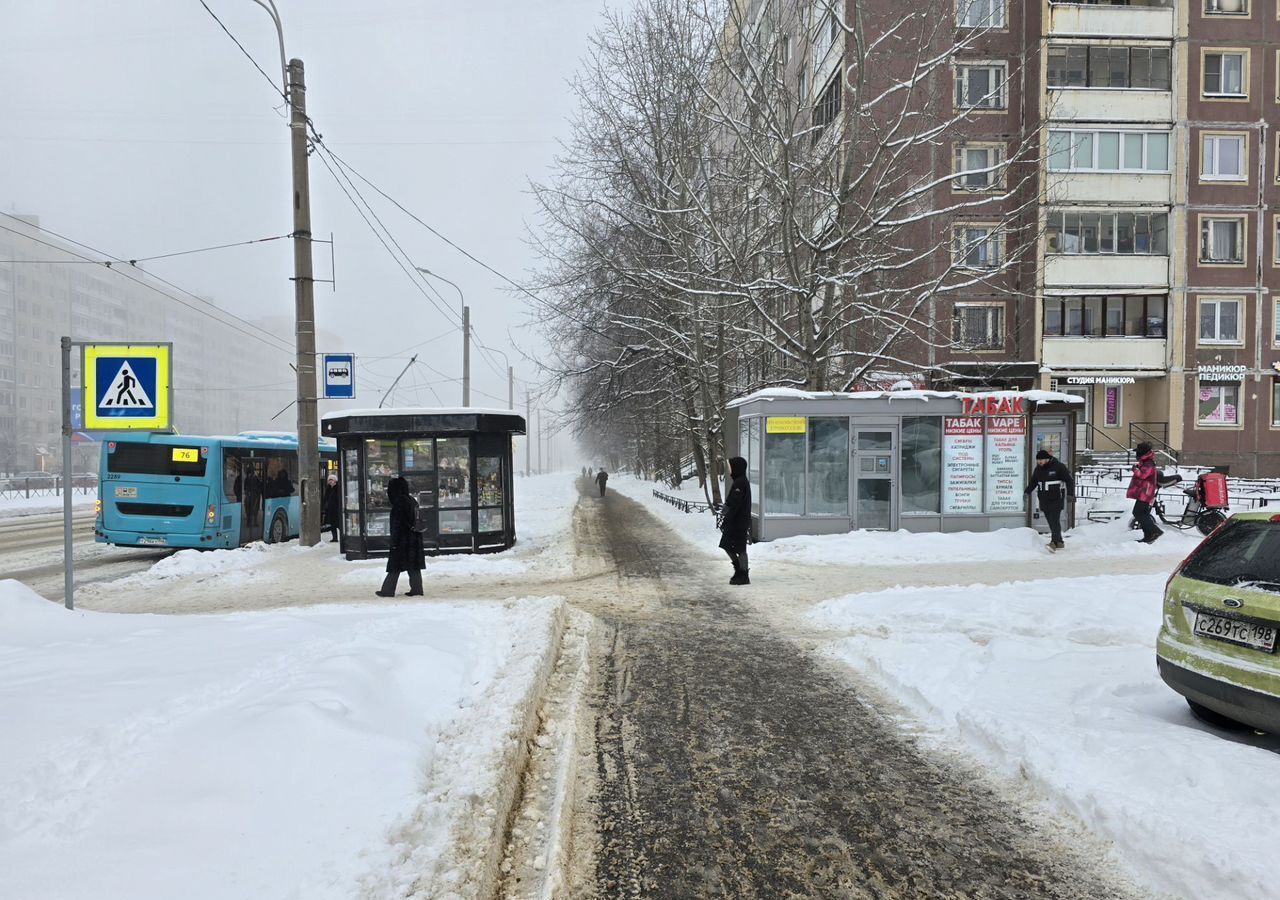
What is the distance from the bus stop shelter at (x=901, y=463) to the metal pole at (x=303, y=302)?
28.5 ft

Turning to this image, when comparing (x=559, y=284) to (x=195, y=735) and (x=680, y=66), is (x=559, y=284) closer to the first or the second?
(x=680, y=66)

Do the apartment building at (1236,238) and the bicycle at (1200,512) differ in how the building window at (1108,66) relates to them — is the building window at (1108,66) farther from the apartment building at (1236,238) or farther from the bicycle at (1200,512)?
the bicycle at (1200,512)

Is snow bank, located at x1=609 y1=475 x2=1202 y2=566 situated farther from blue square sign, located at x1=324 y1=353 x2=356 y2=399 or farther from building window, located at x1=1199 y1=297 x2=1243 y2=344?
building window, located at x1=1199 y1=297 x2=1243 y2=344

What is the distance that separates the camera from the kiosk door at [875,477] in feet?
54.0

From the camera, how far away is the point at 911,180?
27.0 meters

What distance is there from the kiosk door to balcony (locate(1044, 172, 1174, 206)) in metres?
20.1

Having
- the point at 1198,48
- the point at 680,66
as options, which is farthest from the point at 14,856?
the point at 1198,48

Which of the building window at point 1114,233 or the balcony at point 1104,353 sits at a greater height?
the building window at point 1114,233

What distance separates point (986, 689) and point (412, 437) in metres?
11.2

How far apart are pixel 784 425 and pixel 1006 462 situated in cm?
450

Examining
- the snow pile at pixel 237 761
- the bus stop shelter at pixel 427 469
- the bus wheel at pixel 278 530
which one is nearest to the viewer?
the snow pile at pixel 237 761

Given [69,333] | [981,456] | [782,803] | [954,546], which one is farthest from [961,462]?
[69,333]

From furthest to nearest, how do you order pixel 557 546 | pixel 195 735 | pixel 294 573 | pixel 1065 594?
pixel 557 546 < pixel 294 573 < pixel 1065 594 < pixel 195 735

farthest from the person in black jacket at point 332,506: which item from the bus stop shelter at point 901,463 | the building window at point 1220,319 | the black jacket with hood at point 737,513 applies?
the building window at point 1220,319
